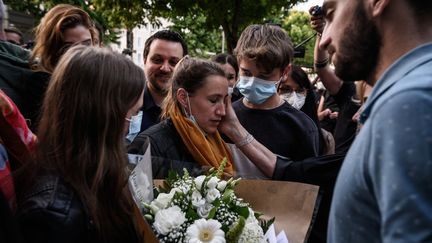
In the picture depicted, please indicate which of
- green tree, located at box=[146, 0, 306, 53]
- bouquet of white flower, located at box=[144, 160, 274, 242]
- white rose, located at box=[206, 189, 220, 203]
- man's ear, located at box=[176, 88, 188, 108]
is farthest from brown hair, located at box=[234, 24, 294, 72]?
green tree, located at box=[146, 0, 306, 53]

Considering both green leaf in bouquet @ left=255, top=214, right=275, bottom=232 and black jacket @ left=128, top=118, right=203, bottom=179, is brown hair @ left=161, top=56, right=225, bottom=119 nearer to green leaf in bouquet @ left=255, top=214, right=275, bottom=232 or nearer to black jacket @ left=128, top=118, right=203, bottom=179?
black jacket @ left=128, top=118, right=203, bottom=179

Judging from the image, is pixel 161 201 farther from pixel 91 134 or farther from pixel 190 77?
pixel 190 77

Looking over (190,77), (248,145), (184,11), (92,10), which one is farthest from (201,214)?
(184,11)

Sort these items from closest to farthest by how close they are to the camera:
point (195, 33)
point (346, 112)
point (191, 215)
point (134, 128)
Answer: point (191, 215), point (134, 128), point (346, 112), point (195, 33)

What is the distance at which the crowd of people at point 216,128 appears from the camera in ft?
2.97

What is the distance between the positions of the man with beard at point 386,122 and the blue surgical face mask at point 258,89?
1.65m

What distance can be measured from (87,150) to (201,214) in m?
0.49

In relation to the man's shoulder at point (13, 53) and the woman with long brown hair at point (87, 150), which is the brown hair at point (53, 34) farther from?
the woman with long brown hair at point (87, 150)

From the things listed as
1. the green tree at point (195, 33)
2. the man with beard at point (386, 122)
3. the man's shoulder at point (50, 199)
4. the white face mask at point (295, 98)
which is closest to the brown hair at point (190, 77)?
the man's shoulder at point (50, 199)

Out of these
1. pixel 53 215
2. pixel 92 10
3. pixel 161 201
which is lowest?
pixel 92 10

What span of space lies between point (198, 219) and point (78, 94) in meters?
0.63

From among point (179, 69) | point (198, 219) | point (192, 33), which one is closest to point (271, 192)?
point (198, 219)

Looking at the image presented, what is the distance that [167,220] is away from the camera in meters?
1.60

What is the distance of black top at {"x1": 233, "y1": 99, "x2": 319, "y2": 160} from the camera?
2.83 meters
